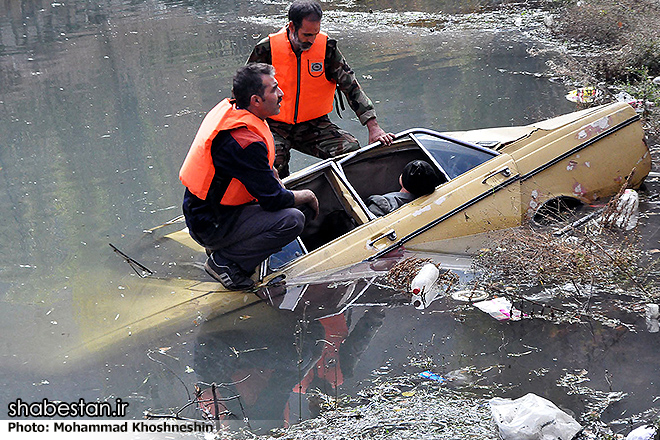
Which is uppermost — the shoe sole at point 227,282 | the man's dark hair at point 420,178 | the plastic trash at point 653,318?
the man's dark hair at point 420,178

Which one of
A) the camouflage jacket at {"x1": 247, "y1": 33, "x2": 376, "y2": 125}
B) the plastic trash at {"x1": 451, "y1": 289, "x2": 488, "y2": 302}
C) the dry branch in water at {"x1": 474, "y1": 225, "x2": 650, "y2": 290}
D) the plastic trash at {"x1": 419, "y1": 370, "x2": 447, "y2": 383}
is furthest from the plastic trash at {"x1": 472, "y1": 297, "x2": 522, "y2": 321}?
the camouflage jacket at {"x1": 247, "y1": 33, "x2": 376, "y2": 125}

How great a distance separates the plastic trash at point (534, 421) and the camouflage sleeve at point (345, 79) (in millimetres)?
3168

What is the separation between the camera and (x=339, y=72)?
5.81 meters

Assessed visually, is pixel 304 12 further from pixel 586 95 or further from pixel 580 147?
pixel 586 95

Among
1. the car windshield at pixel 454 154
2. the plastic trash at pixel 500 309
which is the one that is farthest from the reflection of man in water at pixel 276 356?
the car windshield at pixel 454 154

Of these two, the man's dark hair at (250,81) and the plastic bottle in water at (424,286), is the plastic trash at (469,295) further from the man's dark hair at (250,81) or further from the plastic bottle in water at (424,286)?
the man's dark hair at (250,81)

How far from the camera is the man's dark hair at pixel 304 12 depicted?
5355 millimetres

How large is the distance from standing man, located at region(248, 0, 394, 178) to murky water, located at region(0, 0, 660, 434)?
137cm

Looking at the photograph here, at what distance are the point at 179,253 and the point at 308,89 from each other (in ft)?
5.84

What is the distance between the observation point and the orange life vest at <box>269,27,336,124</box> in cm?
564

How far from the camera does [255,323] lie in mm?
4680

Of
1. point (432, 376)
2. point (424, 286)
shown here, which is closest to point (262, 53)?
point (424, 286)

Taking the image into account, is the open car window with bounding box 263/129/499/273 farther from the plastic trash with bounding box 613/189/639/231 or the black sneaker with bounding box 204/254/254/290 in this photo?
the plastic trash with bounding box 613/189/639/231

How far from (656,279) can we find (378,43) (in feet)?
30.9
